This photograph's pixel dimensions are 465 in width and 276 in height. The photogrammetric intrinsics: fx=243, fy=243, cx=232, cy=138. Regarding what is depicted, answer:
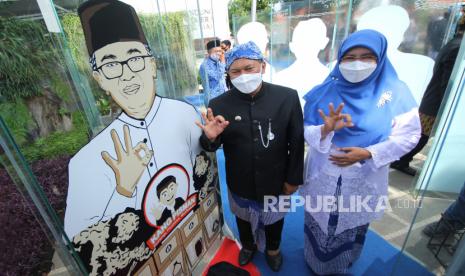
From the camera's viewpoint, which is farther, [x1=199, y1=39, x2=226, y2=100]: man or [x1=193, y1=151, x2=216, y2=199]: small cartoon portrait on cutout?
[x1=199, y1=39, x2=226, y2=100]: man

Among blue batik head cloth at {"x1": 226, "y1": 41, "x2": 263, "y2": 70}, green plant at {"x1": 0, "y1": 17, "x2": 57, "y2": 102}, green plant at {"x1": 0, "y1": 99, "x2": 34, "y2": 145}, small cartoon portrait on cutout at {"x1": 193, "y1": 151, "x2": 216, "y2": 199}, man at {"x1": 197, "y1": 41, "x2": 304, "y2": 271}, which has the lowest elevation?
small cartoon portrait on cutout at {"x1": 193, "y1": 151, "x2": 216, "y2": 199}

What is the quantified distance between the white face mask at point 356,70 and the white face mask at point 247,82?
1.34 feet

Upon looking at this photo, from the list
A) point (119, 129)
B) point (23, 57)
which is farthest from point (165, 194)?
point (23, 57)

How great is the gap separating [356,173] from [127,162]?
1.14 metres

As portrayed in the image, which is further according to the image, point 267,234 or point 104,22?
point 267,234

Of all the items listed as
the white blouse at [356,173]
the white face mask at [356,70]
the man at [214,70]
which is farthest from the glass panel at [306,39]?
the white blouse at [356,173]

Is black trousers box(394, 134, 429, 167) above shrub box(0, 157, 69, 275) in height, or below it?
below

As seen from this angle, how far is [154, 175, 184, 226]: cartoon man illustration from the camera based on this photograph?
121 centimetres

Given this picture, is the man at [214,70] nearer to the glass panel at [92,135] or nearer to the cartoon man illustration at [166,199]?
the glass panel at [92,135]

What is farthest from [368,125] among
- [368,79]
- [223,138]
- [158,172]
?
[158,172]

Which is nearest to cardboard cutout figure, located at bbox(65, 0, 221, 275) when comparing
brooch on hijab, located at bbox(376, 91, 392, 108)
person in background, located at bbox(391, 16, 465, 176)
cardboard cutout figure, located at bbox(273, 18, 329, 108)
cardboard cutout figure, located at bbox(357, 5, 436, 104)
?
brooch on hijab, located at bbox(376, 91, 392, 108)

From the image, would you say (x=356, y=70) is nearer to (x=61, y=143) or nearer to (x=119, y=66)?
(x=119, y=66)

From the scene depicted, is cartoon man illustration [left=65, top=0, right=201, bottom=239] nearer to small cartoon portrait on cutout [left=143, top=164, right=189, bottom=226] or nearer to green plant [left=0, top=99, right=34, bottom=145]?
small cartoon portrait on cutout [left=143, top=164, right=189, bottom=226]

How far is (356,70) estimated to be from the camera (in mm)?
1139
